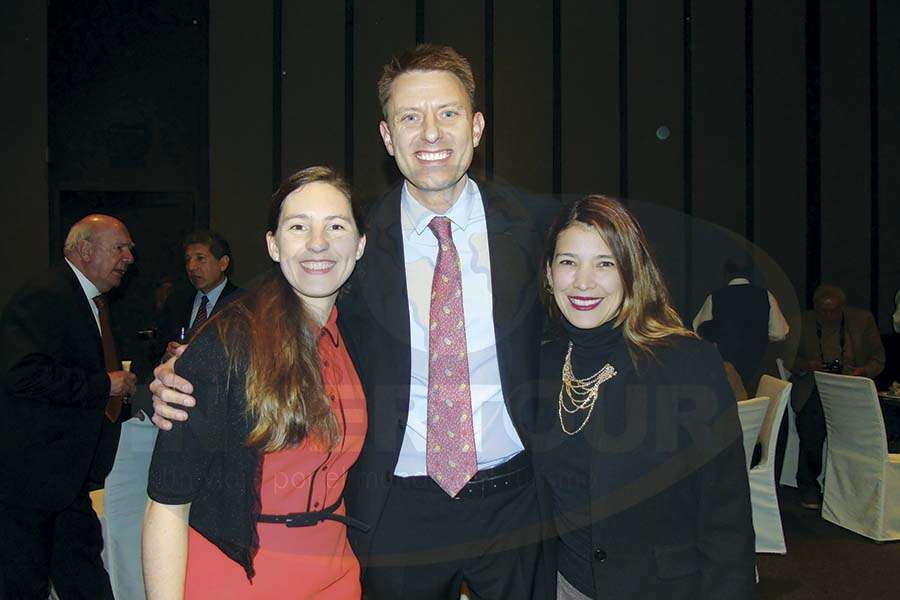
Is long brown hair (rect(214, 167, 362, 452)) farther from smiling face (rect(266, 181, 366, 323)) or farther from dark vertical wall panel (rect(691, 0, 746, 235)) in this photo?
dark vertical wall panel (rect(691, 0, 746, 235))

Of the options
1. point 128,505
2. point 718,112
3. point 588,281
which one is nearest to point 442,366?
point 588,281

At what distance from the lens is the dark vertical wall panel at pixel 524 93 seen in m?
6.92

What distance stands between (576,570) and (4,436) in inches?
88.4

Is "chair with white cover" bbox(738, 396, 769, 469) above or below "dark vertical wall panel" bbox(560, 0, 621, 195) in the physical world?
below

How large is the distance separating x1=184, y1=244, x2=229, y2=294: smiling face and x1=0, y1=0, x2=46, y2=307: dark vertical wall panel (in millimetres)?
2278

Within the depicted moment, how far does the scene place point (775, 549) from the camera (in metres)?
4.04

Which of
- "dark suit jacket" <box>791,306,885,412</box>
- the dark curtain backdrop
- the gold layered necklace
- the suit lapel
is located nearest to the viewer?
the gold layered necklace

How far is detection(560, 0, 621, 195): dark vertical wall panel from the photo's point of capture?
23.1 ft

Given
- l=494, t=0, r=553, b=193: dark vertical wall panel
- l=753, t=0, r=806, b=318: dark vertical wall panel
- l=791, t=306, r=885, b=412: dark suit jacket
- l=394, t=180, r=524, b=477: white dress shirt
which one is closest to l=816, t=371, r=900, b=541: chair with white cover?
l=791, t=306, r=885, b=412: dark suit jacket

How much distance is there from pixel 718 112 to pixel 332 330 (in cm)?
652

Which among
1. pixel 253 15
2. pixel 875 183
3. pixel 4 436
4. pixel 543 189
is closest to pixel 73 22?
pixel 253 15

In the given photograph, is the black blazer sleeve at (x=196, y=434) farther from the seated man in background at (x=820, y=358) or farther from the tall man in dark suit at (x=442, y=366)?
the seated man in background at (x=820, y=358)

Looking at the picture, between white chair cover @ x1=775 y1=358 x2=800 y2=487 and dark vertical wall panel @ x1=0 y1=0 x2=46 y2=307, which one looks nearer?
white chair cover @ x1=775 y1=358 x2=800 y2=487

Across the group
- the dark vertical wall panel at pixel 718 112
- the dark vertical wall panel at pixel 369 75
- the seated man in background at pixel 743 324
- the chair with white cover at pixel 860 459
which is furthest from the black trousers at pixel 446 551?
the dark vertical wall panel at pixel 718 112
